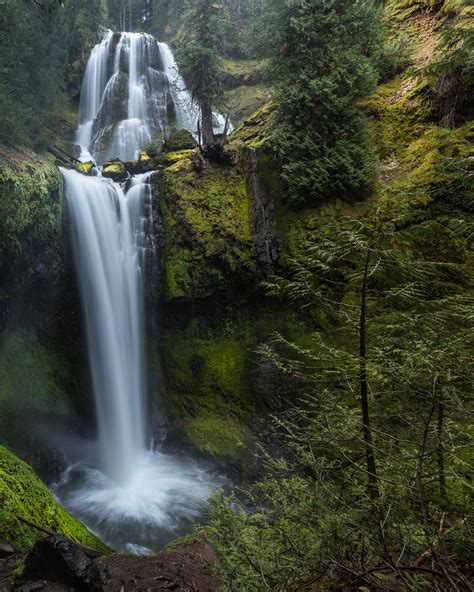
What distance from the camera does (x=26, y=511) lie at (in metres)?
4.23

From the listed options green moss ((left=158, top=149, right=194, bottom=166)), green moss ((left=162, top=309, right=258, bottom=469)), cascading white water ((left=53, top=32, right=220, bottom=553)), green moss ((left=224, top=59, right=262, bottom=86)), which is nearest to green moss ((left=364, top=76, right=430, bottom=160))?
green moss ((left=162, top=309, right=258, bottom=469))

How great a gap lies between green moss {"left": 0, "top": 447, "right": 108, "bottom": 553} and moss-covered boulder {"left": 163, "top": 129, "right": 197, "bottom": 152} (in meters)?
12.8

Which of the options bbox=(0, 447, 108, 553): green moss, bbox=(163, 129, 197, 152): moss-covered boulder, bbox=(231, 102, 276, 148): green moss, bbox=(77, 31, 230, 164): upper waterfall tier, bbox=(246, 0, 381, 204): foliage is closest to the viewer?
bbox=(0, 447, 108, 553): green moss

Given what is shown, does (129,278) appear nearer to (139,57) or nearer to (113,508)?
(113,508)

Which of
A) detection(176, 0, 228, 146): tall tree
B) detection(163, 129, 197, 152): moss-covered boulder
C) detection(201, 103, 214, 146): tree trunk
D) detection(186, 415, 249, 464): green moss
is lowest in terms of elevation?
detection(186, 415, 249, 464): green moss

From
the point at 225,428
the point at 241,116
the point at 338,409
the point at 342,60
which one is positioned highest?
the point at 241,116

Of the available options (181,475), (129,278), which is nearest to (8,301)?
(129,278)

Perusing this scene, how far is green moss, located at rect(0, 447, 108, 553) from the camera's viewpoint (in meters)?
3.90

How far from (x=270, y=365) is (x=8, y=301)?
271 inches

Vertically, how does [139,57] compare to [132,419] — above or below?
above

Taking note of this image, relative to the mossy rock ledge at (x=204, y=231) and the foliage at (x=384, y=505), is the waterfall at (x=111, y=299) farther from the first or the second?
the foliage at (x=384, y=505)

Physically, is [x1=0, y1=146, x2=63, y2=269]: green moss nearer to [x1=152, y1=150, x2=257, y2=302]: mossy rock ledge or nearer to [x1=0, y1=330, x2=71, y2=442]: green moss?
[x1=0, y1=330, x2=71, y2=442]: green moss

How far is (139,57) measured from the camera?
27.0m

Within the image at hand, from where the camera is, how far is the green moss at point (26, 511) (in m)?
3.90
